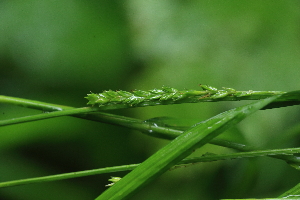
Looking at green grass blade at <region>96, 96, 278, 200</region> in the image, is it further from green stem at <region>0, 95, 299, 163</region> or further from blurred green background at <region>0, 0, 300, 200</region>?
blurred green background at <region>0, 0, 300, 200</region>

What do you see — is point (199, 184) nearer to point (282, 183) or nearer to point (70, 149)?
point (282, 183)

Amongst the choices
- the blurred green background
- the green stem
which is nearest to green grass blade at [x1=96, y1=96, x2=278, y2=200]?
the green stem

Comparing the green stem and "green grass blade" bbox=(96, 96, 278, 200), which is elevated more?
the green stem

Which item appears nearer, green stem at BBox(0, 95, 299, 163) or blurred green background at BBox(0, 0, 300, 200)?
green stem at BBox(0, 95, 299, 163)

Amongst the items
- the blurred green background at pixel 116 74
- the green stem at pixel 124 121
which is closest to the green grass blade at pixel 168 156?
the green stem at pixel 124 121

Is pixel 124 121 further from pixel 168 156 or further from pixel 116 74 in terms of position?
pixel 116 74

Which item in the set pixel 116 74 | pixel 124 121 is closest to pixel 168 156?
pixel 124 121
